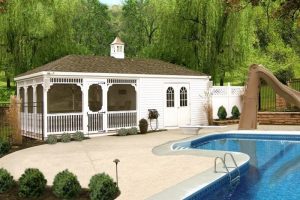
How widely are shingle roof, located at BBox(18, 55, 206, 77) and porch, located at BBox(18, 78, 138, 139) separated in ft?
1.82

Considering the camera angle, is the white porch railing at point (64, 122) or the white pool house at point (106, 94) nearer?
the white porch railing at point (64, 122)

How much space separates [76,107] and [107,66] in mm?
4749

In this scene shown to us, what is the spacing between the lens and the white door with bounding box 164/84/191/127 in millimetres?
22547

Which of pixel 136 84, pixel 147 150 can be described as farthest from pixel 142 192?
pixel 136 84

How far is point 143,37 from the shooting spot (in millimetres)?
43938

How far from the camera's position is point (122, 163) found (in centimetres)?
1144

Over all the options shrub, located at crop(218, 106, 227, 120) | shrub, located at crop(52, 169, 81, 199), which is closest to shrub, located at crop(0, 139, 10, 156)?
shrub, located at crop(52, 169, 81, 199)

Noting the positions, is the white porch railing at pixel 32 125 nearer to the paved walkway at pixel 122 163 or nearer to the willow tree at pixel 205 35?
the paved walkway at pixel 122 163

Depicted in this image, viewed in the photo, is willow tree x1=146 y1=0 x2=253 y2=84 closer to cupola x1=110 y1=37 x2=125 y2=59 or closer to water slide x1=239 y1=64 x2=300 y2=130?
cupola x1=110 y1=37 x2=125 y2=59

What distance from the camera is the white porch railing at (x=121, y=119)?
20109 mm

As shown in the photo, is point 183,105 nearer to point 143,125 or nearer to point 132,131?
point 143,125

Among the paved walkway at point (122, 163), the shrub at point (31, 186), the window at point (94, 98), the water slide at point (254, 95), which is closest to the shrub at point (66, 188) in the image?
the shrub at point (31, 186)

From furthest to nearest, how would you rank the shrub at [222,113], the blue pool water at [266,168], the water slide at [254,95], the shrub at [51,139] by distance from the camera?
the shrub at [222,113]
the water slide at [254,95]
the shrub at [51,139]
the blue pool water at [266,168]

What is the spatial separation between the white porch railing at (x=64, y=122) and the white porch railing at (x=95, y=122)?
18.6 inches
